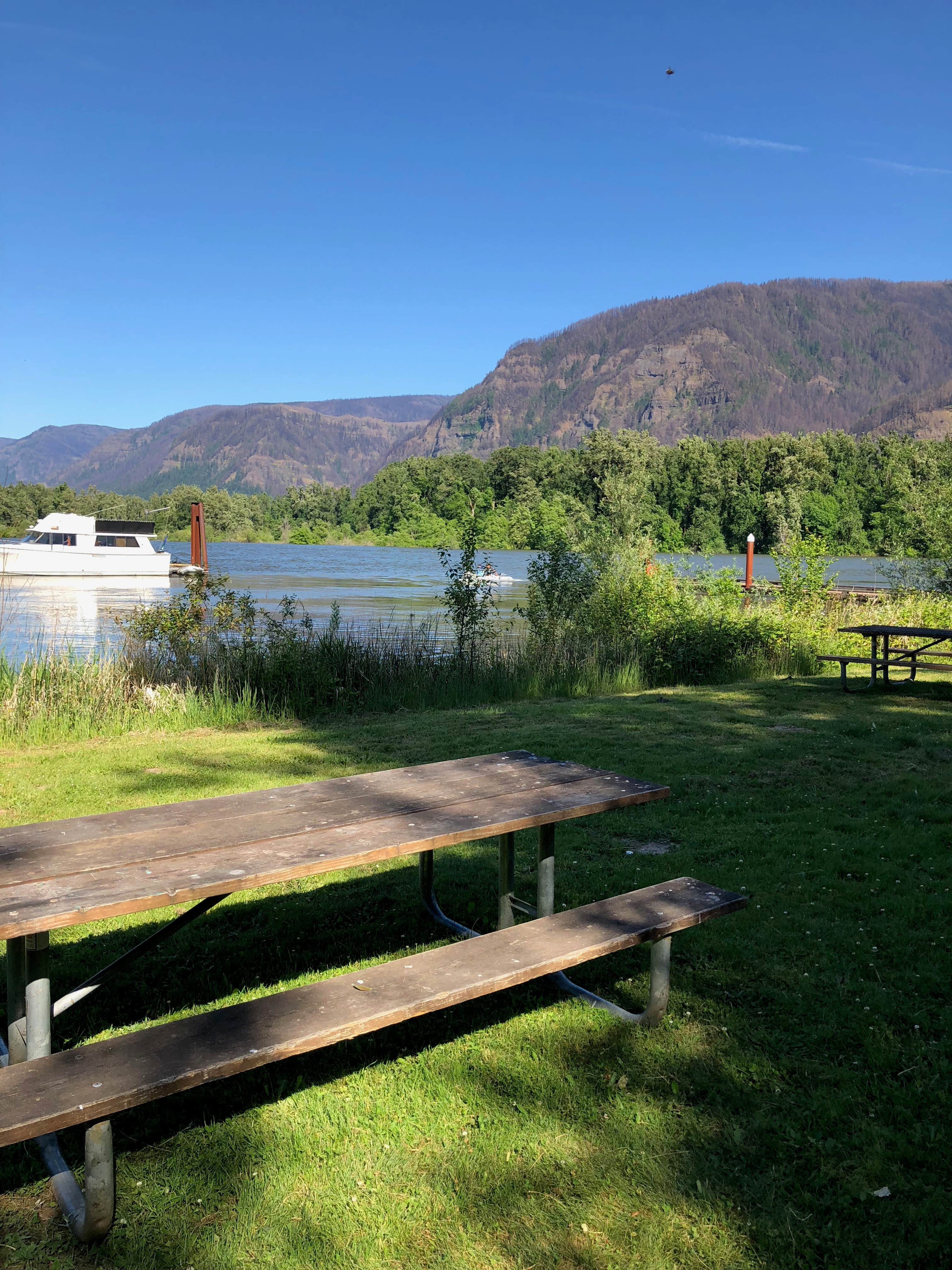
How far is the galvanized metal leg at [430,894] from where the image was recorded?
3607 mm

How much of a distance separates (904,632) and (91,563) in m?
40.1

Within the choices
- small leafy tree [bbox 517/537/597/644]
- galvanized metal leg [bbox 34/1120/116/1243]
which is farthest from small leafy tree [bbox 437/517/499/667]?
galvanized metal leg [bbox 34/1120/116/1243]

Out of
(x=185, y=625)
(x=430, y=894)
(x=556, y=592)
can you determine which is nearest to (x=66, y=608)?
(x=185, y=625)

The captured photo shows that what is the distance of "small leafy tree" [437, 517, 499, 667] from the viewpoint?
10797 millimetres

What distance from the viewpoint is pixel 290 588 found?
40.1 meters

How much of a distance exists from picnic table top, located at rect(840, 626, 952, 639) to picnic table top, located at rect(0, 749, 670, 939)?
288 inches

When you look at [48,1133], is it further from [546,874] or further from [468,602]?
[468,602]

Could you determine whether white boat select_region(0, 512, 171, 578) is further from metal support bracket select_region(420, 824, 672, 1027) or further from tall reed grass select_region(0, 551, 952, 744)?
metal support bracket select_region(420, 824, 672, 1027)

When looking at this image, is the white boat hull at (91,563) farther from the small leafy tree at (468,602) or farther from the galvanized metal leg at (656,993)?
the galvanized metal leg at (656,993)

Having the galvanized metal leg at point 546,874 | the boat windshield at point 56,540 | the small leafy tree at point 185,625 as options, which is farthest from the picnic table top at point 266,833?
the boat windshield at point 56,540

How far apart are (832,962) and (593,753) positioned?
10.5 feet

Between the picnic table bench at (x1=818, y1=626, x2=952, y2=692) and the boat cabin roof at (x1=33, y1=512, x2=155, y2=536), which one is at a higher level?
the boat cabin roof at (x1=33, y1=512, x2=155, y2=536)

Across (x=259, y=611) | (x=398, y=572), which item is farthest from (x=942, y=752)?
(x=398, y=572)

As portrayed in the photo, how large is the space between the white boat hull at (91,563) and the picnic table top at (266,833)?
1672 inches
